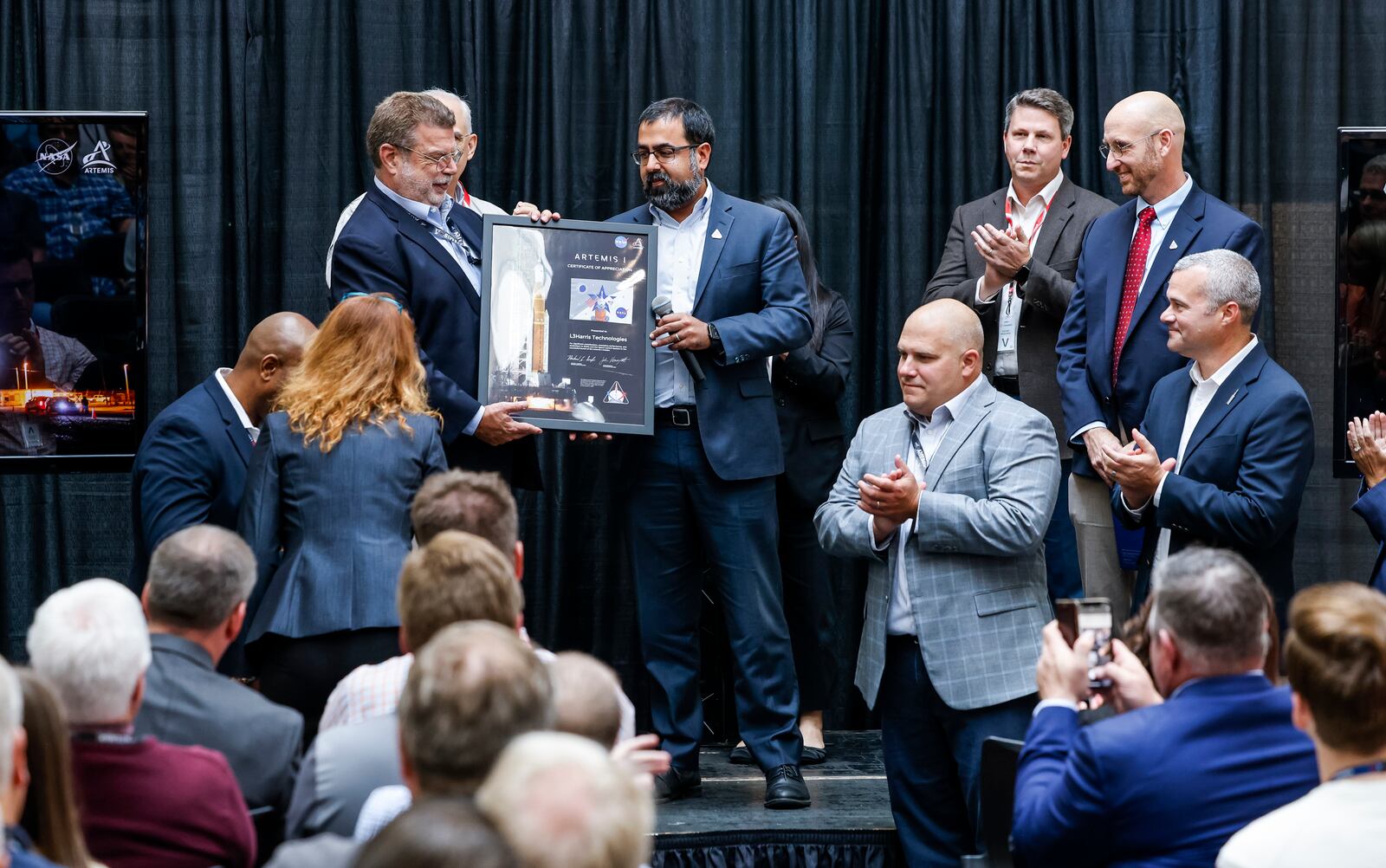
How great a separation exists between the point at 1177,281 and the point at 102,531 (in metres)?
3.70

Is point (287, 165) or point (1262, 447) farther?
point (287, 165)

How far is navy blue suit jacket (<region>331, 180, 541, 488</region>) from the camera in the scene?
4.57m

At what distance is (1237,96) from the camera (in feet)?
19.0

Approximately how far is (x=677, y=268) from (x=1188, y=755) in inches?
106

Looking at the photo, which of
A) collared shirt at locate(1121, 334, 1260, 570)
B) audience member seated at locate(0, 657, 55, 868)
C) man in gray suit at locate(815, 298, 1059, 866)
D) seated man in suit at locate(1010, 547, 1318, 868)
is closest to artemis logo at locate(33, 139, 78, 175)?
man in gray suit at locate(815, 298, 1059, 866)

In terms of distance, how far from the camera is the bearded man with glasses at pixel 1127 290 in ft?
15.2

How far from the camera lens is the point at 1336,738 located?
231 cm

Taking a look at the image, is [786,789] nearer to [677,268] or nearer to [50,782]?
[677,268]

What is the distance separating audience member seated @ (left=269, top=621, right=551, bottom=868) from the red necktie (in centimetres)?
298

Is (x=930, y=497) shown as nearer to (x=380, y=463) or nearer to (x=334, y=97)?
(x=380, y=463)

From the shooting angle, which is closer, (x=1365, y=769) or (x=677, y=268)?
(x=1365, y=769)

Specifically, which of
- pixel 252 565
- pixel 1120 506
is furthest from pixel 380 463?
pixel 1120 506

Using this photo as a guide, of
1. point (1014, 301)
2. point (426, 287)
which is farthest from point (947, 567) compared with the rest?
point (426, 287)

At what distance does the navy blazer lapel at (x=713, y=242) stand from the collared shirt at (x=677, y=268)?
0.01 metres
